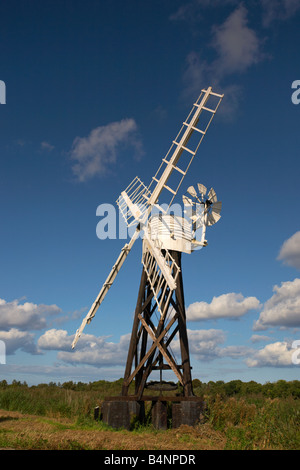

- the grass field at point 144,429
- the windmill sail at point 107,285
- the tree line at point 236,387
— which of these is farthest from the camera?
the tree line at point 236,387

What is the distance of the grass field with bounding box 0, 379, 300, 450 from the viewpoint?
39.3 feet

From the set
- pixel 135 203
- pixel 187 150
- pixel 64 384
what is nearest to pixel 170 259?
pixel 135 203

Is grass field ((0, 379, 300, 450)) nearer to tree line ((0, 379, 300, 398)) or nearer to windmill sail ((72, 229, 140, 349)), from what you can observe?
windmill sail ((72, 229, 140, 349))

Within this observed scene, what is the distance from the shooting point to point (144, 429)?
687 inches

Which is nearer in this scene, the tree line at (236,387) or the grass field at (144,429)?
the grass field at (144,429)

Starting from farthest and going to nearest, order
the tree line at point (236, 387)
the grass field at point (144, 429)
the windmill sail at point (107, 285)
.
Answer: the tree line at point (236, 387) → the windmill sail at point (107, 285) → the grass field at point (144, 429)

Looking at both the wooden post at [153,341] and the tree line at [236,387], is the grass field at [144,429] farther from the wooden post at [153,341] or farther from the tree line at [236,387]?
the tree line at [236,387]

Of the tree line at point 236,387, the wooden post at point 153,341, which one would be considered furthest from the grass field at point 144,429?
the tree line at point 236,387

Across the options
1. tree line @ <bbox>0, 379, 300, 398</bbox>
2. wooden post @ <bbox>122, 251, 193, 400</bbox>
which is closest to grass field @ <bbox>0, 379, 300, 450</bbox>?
wooden post @ <bbox>122, 251, 193, 400</bbox>

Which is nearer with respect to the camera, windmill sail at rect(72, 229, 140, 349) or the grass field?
the grass field

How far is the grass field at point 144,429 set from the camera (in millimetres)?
11969

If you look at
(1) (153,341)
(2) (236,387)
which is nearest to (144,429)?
(1) (153,341)

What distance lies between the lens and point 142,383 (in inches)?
721

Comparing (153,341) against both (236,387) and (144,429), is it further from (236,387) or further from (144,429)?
(236,387)
